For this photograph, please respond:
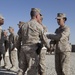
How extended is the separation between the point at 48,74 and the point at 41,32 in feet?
15.7

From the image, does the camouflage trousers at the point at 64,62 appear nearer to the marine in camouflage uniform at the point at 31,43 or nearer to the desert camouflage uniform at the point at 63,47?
the desert camouflage uniform at the point at 63,47

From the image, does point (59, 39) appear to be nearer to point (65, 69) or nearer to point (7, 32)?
point (65, 69)

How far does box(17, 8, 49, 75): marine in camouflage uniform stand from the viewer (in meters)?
6.81

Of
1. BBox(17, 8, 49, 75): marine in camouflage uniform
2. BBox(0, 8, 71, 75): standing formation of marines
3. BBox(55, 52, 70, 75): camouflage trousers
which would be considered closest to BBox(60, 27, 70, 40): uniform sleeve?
BBox(0, 8, 71, 75): standing formation of marines

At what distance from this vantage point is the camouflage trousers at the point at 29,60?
267 inches

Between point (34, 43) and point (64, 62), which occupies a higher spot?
point (34, 43)

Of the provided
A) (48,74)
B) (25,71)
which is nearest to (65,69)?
(25,71)

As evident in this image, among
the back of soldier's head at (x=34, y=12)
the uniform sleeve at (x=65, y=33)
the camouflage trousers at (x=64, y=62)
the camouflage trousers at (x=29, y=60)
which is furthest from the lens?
the camouflage trousers at (x=64, y=62)

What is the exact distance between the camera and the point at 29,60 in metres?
6.84

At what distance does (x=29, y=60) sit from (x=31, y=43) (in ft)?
1.35

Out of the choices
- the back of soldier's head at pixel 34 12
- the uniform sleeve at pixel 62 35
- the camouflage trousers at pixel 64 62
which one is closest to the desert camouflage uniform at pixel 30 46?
the back of soldier's head at pixel 34 12

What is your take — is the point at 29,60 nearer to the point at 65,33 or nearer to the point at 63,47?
the point at 63,47

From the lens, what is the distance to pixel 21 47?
7.04m

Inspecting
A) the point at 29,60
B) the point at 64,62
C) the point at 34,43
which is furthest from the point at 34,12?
the point at 64,62
